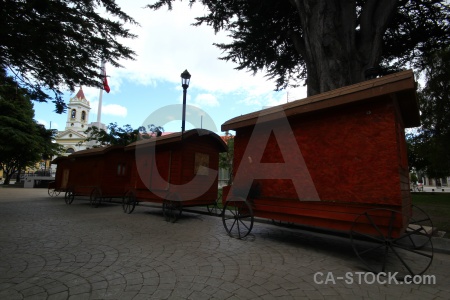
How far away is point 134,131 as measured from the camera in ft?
64.9

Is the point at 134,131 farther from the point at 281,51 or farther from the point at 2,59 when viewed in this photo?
the point at 281,51

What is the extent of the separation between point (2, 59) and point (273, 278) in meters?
11.1

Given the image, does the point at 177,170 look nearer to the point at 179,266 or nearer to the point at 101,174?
the point at 179,266

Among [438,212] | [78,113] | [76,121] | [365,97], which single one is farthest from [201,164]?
[78,113]

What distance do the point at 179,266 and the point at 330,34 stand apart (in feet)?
28.8

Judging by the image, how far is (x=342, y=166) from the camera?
481cm

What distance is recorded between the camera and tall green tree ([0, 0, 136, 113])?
7125mm

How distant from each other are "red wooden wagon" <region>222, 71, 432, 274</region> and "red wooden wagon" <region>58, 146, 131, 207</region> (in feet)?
28.8

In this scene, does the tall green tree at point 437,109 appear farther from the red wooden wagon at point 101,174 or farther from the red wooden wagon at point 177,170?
the red wooden wagon at point 101,174

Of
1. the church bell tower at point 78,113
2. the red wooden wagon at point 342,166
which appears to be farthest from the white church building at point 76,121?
the red wooden wagon at point 342,166

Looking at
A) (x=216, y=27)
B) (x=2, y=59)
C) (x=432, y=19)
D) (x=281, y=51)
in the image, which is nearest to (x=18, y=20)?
(x=2, y=59)

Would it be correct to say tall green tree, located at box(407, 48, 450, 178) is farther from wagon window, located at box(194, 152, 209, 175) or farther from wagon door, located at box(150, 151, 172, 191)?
wagon door, located at box(150, 151, 172, 191)

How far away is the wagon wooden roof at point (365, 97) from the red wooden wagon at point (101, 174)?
9481mm

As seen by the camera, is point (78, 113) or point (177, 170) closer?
point (177, 170)
